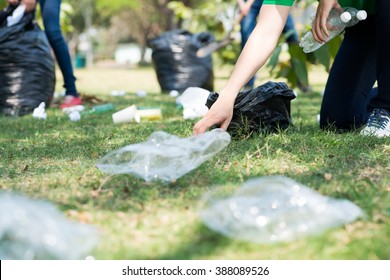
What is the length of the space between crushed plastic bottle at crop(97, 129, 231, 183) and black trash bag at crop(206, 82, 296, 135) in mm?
528

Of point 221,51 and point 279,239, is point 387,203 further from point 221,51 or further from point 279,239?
point 221,51

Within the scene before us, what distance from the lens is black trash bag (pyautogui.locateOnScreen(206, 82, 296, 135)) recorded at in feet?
8.57

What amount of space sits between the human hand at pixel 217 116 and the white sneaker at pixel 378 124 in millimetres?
759

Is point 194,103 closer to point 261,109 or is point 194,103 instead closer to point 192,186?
point 261,109

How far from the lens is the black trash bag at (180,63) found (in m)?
6.26

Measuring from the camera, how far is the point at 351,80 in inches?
112

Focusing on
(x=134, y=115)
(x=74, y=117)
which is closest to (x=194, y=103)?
(x=134, y=115)

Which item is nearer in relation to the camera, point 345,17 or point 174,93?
point 345,17

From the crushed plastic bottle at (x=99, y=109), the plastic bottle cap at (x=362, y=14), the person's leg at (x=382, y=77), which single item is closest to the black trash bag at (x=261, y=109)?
the person's leg at (x=382, y=77)

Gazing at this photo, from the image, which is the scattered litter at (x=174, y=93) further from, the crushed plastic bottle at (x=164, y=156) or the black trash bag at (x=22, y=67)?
the crushed plastic bottle at (x=164, y=156)

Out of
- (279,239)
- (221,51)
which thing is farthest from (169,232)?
(221,51)

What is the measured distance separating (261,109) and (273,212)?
3.99ft

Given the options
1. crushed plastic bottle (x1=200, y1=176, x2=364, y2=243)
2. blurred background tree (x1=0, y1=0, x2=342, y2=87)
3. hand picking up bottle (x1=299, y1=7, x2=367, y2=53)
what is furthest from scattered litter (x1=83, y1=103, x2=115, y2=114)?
crushed plastic bottle (x1=200, y1=176, x2=364, y2=243)

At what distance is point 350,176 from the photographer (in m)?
1.88
